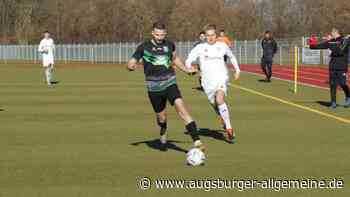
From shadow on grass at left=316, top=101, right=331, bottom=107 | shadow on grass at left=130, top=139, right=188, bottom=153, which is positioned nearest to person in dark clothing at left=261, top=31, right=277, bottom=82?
shadow on grass at left=316, top=101, right=331, bottom=107

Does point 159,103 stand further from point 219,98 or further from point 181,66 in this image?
point 219,98

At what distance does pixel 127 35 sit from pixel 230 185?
8325cm

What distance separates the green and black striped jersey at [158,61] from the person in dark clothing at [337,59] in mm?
7976

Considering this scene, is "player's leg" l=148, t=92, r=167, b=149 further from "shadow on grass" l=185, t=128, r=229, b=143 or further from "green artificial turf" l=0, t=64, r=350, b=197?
"shadow on grass" l=185, t=128, r=229, b=143

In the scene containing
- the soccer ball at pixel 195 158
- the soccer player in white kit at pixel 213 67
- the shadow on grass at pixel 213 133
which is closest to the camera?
the soccer ball at pixel 195 158

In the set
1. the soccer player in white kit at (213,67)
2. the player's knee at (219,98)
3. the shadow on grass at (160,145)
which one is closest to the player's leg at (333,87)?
the soccer player in white kit at (213,67)

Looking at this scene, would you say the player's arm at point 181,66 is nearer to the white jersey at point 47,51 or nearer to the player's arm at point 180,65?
the player's arm at point 180,65

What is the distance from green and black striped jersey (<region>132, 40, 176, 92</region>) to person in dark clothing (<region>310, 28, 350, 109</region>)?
7.98 m

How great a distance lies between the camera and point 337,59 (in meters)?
19.2

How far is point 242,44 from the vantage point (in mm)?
68375

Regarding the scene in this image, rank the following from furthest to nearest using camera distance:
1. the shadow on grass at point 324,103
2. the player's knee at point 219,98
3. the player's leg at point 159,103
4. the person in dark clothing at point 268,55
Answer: the person in dark clothing at point 268,55, the shadow on grass at point 324,103, the player's knee at point 219,98, the player's leg at point 159,103

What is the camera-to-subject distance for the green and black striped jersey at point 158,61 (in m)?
11.5

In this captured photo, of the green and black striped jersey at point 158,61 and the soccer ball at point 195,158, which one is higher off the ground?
the green and black striped jersey at point 158,61

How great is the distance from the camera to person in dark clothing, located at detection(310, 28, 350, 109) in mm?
18938
